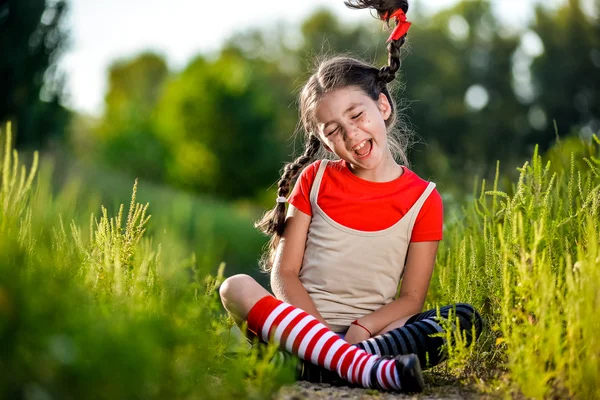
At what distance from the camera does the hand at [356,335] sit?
113 inches

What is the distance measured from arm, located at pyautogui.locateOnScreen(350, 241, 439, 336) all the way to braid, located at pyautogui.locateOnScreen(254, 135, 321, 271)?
0.60m

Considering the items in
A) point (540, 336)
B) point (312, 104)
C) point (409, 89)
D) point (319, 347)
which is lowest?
point (319, 347)

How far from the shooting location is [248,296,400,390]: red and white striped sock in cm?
244

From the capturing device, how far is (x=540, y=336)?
82.6 inches

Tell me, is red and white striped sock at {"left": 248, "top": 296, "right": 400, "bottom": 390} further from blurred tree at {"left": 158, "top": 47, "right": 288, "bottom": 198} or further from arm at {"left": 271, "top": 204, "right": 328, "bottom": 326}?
blurred tree at {"left": 158, "top": 47, "right": 288, "bottom": 198}

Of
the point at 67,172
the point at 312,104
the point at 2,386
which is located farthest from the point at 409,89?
the point at 2,386

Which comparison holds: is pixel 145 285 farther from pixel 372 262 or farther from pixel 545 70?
pixel 545 70

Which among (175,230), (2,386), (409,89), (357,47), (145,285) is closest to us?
(2,386)

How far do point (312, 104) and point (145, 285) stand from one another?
1172 mm

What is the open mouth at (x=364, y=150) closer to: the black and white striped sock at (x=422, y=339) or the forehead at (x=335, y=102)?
the forehead at (x=335, y=102)

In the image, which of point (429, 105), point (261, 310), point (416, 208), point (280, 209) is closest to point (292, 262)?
point (280, 209)

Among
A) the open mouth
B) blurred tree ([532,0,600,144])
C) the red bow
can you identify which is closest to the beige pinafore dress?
the open mouth

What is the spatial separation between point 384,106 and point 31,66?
974 centimetres

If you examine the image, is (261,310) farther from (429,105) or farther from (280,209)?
(429,105)
